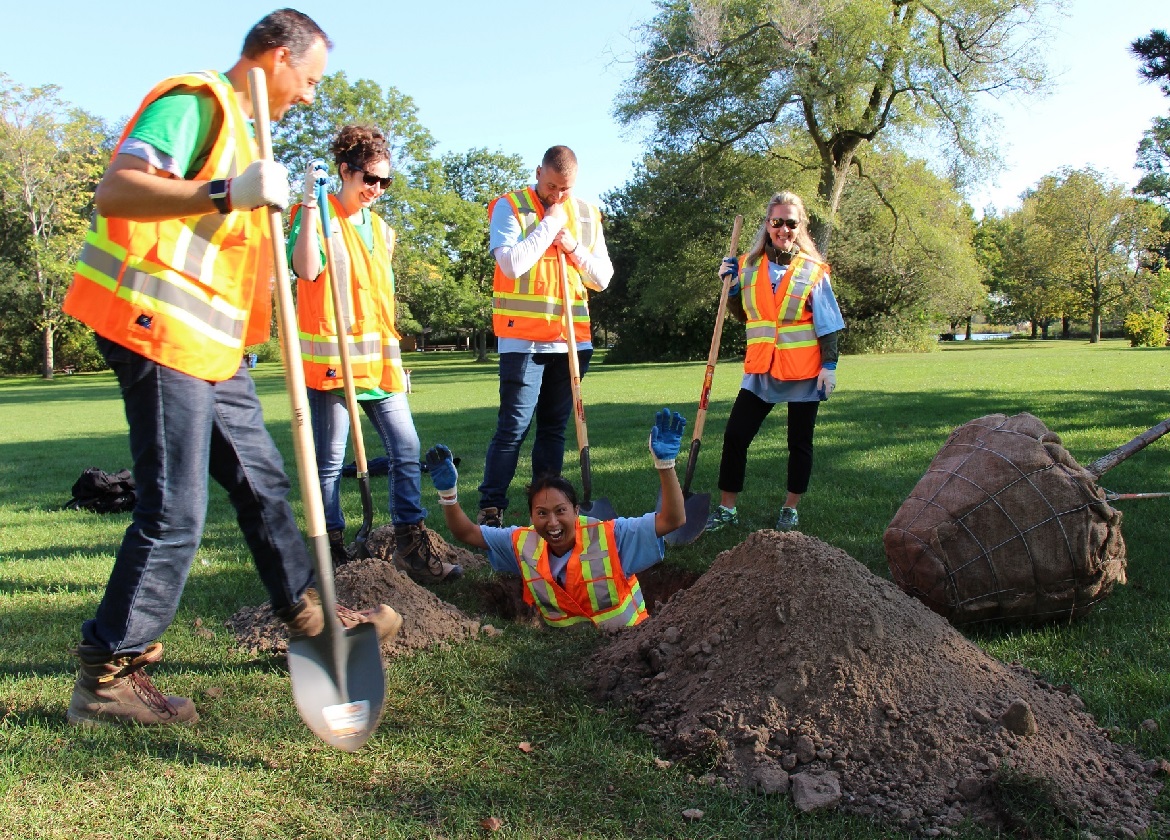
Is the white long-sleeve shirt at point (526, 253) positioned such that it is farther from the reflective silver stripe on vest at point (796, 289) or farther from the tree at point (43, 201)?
the tree at point (43, 201)

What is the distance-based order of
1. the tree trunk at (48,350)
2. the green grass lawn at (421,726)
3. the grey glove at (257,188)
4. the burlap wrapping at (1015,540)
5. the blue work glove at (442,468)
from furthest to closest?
the tree trunk at (48,350)
the blue work glove at (442,468)
the burlap wrapping at (1015,540)
the grey glove at (257,188)
the green grass lawn at (421,726)

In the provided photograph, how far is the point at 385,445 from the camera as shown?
4.46 metres

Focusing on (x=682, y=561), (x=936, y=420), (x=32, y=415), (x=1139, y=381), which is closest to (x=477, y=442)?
(x=936, y=420)

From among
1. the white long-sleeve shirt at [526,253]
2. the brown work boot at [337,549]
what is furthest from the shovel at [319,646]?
the white long-sleeve shirt at [526,253]

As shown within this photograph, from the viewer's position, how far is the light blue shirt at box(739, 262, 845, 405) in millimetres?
5234

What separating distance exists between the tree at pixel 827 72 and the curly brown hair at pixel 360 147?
2506 cm

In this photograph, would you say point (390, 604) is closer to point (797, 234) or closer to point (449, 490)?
point (449, 490)

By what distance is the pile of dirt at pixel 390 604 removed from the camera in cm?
352

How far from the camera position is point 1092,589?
3.53 m

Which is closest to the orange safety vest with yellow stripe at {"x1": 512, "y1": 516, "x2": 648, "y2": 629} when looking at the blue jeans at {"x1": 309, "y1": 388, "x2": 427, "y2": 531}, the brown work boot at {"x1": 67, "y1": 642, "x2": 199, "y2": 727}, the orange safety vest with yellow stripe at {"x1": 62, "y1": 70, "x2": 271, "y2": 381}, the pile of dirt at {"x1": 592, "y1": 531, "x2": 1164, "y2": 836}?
the pile of dirt at {"x1": 592, "y1": 531, "x2": 1164, "y2": 836}

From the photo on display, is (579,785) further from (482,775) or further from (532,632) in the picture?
(532,632)

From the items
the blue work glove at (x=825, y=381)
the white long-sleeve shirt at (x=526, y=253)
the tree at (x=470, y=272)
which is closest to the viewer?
the white long-sleeve shirt at (x=526, y=253)

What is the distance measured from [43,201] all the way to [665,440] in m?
41.9

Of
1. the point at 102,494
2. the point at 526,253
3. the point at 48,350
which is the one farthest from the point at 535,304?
the point at 48,350
